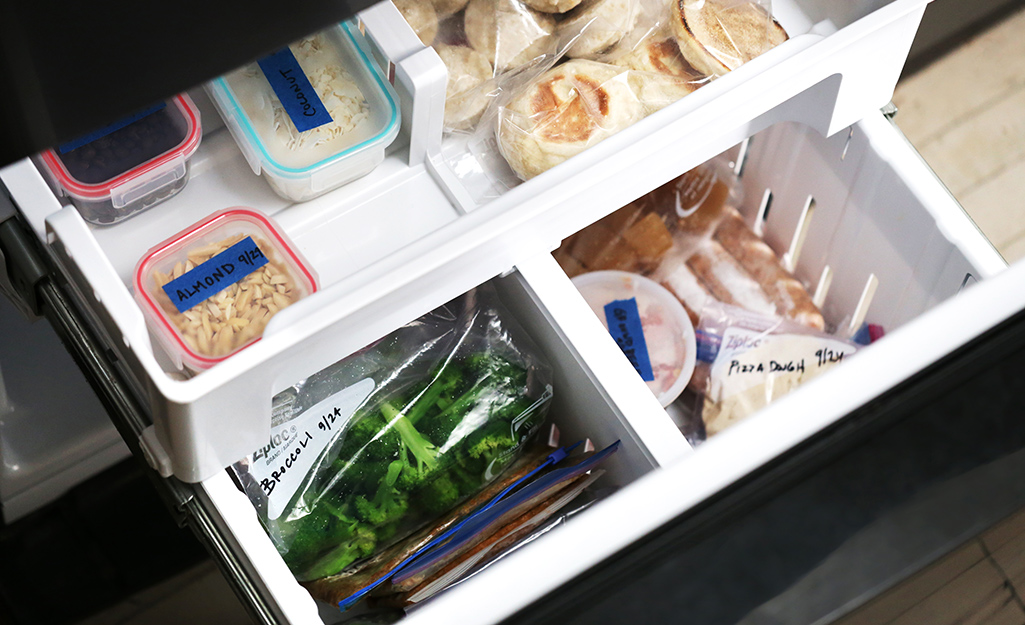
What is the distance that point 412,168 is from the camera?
0.91 m

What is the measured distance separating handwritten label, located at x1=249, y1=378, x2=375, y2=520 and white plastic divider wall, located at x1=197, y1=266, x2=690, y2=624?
0.06 metres

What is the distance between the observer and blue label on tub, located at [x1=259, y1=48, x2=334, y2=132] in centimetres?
85

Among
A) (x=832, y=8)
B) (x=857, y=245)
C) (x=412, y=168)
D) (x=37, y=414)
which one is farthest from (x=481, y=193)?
(x=37, y=414)

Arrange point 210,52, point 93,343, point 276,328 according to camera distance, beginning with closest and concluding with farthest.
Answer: point 210,52
point 276,328
point 93,343

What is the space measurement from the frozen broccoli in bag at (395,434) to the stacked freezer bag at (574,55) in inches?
7.9

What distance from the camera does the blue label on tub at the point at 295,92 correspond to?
0.85 metres

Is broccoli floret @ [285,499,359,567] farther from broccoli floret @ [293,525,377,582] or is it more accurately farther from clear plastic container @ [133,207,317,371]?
clear plastic container @ [133,207,317,371]

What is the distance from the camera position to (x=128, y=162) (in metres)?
0.83

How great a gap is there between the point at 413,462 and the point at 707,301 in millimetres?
440

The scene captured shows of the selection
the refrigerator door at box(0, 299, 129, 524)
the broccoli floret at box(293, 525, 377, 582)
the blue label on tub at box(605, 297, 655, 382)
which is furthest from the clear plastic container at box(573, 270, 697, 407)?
the refrigerator door at box(0, 299, 129, 524)

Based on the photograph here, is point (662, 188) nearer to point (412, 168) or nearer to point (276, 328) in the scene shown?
point (412, 168)

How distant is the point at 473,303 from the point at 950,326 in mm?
470

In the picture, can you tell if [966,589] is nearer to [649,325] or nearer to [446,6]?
[649,325]

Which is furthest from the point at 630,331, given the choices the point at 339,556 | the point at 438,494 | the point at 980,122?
the point at 980,122
